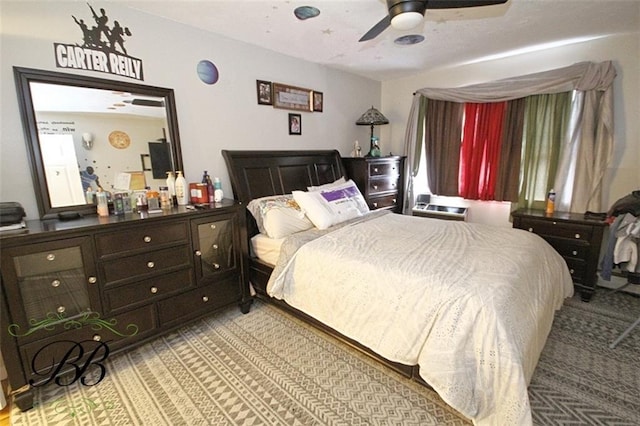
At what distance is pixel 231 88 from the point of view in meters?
2.67

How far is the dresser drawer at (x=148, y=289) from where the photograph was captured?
1.79 m

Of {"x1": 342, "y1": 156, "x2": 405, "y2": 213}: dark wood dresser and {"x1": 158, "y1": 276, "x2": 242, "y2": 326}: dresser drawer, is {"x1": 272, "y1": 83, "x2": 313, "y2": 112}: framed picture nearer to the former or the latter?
{"x1": 342, "y1": 156, "x2": 405, "y2": 213}: dark wood dresser

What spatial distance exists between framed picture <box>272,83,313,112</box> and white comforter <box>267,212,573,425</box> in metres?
1.57

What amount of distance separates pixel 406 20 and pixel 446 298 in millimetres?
1564

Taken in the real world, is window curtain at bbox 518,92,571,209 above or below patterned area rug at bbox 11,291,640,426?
above

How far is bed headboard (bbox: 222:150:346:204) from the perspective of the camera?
271 cm

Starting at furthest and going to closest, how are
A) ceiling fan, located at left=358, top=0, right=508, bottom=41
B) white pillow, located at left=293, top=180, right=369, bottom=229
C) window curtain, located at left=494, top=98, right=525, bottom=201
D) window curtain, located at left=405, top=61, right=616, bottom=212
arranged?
window curtain, located at left=494, top=98, right=525, bottom=201
window curtain, located at left=405, top=61, right=616, bottom=212
white pillow, located at left=293, top=180, right=369, bottom=229
ceiling fan, located at left=358, top=0, right=508, bottom=41

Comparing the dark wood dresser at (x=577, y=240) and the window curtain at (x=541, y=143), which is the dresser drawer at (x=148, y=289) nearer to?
the dark wood dresser at (x=577, y=240)

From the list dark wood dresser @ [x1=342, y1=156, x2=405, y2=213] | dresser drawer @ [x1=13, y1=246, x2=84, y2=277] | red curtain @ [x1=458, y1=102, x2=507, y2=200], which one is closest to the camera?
dresser drawer @ [x1=13, y1=246, x2=84, y2=277]

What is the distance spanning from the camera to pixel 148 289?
192 cm

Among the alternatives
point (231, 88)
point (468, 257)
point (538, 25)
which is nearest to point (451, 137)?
point (538, 25)

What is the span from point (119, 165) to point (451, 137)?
3.56m

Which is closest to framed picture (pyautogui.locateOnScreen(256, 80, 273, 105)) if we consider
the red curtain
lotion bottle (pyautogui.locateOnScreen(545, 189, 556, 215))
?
the red curtain

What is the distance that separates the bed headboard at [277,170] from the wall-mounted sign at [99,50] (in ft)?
3.13
